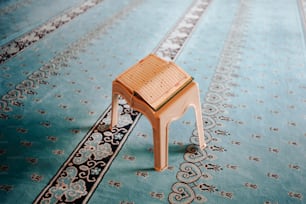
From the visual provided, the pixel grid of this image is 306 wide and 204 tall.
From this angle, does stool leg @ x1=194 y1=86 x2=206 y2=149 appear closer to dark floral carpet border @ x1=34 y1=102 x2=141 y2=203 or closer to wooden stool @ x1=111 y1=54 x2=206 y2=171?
wooden stool @ x1=111 y1=54 x2=206 y2=171

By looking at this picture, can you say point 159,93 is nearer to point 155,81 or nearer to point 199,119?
point 155,81

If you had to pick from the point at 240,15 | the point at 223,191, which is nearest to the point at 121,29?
the point at 240,15

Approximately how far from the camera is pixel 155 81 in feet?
5.34

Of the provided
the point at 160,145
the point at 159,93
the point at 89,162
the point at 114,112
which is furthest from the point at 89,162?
the point at 159,93

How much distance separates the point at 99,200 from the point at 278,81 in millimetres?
1785

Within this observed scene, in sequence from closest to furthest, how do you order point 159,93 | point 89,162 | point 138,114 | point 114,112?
1. point 159,93
2. point 89,162
3. point 114,112
4. point 138,114

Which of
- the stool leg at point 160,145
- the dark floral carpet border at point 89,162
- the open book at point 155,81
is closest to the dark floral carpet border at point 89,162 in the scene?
the dark floral carpet border at point 89,162

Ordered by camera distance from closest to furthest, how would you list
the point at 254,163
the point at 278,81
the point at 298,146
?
the point at 254,163, the point at 298,146, the point at 278,81

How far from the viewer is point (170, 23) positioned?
3658 millimetres

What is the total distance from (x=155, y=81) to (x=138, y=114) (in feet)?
2.12

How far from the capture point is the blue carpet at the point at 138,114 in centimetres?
168

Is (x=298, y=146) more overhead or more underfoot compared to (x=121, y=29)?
more underfoot

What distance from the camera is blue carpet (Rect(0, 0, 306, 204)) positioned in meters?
1.68

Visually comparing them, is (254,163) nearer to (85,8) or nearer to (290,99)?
(290,99)
